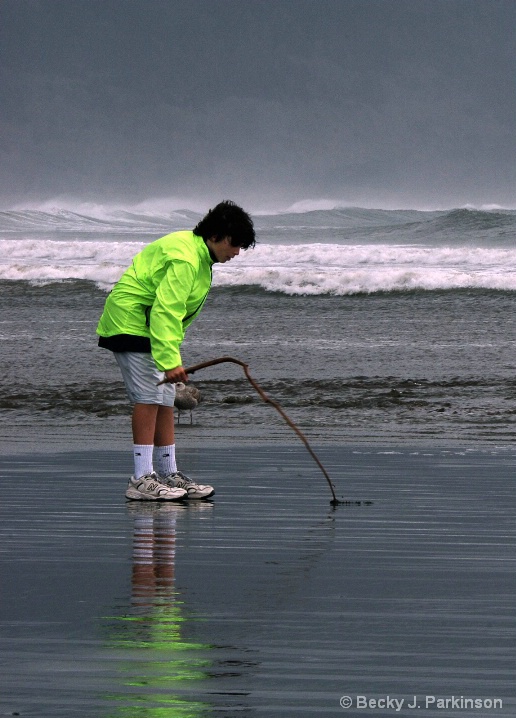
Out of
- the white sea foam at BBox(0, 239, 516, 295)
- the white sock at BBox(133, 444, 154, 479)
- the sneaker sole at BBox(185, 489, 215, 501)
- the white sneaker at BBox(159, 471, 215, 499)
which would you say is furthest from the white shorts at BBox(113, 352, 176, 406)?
the white sea foam at BBox(0, 239, 516, 295)

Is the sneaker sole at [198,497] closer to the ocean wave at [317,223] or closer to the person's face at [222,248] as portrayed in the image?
the person's face at [222,248]

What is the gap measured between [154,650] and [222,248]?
3.20 m

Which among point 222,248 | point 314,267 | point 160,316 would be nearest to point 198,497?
point 160,316

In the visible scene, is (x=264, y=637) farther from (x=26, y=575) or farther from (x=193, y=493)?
(x=193, y=493)

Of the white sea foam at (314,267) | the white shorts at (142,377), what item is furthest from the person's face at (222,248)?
the white sea foam at (314,267)

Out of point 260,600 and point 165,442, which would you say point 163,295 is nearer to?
point 165,442

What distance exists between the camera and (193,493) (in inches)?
240

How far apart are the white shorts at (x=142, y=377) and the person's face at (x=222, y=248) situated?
1.91 ft

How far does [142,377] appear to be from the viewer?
6.31m

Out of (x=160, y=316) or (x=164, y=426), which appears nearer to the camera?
(x=160, y=316)

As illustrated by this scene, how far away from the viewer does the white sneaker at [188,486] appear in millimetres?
6090

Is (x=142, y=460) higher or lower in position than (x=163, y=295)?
lower

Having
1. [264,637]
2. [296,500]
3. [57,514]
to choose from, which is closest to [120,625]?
[264,637]

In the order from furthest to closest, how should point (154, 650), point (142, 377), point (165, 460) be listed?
point (165, 460) → point (142, 377) → point (154, 650)
